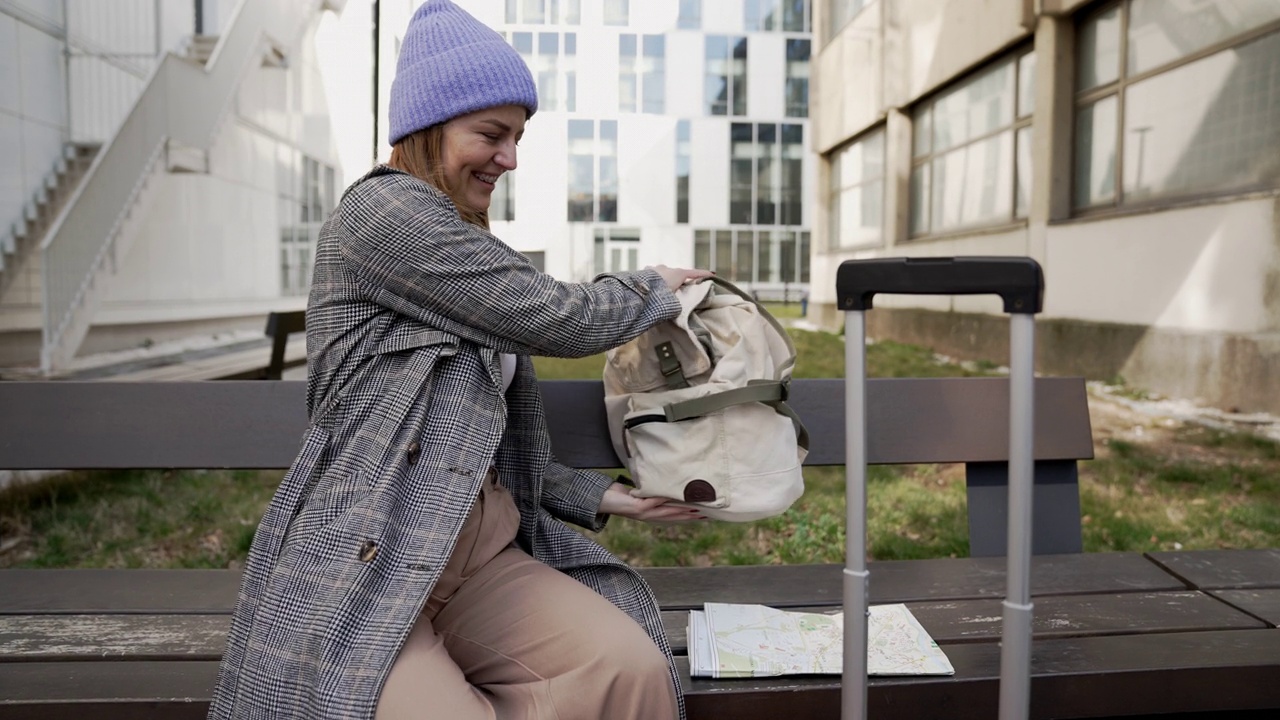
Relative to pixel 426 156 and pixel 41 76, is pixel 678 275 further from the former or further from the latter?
pixel 41 76

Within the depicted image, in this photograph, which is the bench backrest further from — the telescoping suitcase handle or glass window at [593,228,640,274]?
glass window at [593,228,640,274]

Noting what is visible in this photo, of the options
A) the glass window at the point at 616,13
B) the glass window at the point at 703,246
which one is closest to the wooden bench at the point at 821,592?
the glass window at the point at 616,13

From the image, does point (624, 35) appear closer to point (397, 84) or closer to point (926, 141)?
point (397, 84)

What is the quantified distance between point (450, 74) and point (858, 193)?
14.6 m

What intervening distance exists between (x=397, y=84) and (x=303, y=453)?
2.18 feet

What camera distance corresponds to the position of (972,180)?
11.4 m

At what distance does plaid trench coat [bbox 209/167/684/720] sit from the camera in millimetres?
1456

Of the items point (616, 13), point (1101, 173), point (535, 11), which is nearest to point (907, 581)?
point (535, 11)

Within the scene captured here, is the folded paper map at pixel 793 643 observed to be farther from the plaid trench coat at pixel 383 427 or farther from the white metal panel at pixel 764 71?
the white metal panel at pixel 764 71

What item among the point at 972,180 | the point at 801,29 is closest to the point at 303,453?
the point at 972,180

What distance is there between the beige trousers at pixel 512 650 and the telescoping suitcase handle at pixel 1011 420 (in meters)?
0.33

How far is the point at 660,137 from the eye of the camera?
11680 mm

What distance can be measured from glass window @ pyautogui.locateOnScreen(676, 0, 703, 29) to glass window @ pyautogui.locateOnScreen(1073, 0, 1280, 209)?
366 cm

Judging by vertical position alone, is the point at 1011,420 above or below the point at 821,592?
above
